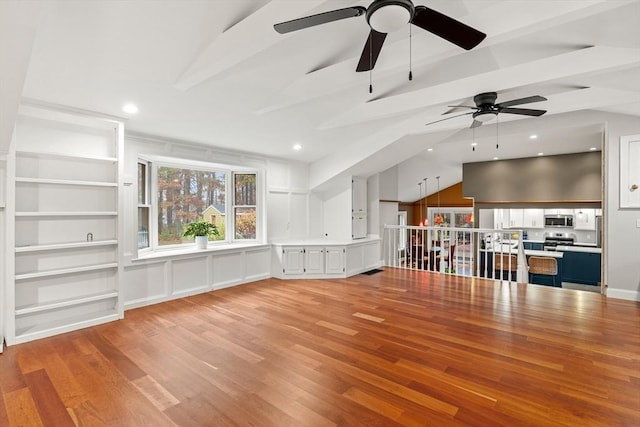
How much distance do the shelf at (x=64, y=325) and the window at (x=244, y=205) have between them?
2599 mm

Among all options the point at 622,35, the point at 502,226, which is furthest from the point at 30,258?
the point at 502,226

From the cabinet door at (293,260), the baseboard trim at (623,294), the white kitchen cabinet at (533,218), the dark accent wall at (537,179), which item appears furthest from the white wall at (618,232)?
the cabinet door at (293,260)

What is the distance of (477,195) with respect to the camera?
8523 mm

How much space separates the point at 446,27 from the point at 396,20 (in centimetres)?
35

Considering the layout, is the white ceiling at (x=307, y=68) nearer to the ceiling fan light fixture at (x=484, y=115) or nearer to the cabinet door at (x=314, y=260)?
the ceiling fan light fixture at (x=484, y=115)

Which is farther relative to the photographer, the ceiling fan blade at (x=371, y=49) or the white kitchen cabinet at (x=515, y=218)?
the white kitchen cabinet at (x=515, y=218)

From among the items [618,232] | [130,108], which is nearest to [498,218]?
[618,232]

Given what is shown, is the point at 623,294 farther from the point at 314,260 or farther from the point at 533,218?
the point at 314,260

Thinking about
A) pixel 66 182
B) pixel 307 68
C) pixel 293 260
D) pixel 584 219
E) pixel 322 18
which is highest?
pixel 307 68

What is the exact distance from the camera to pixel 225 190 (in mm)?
5926

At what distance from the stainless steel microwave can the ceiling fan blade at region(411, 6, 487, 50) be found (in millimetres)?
8132

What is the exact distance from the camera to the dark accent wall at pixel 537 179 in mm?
7043

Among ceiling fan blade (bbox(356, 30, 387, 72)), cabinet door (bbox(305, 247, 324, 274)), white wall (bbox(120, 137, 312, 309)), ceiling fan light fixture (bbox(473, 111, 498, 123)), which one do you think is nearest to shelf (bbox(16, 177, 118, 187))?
white wall (bbox(120, 137, 312, 309))

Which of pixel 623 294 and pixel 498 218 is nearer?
pixel 623 294
